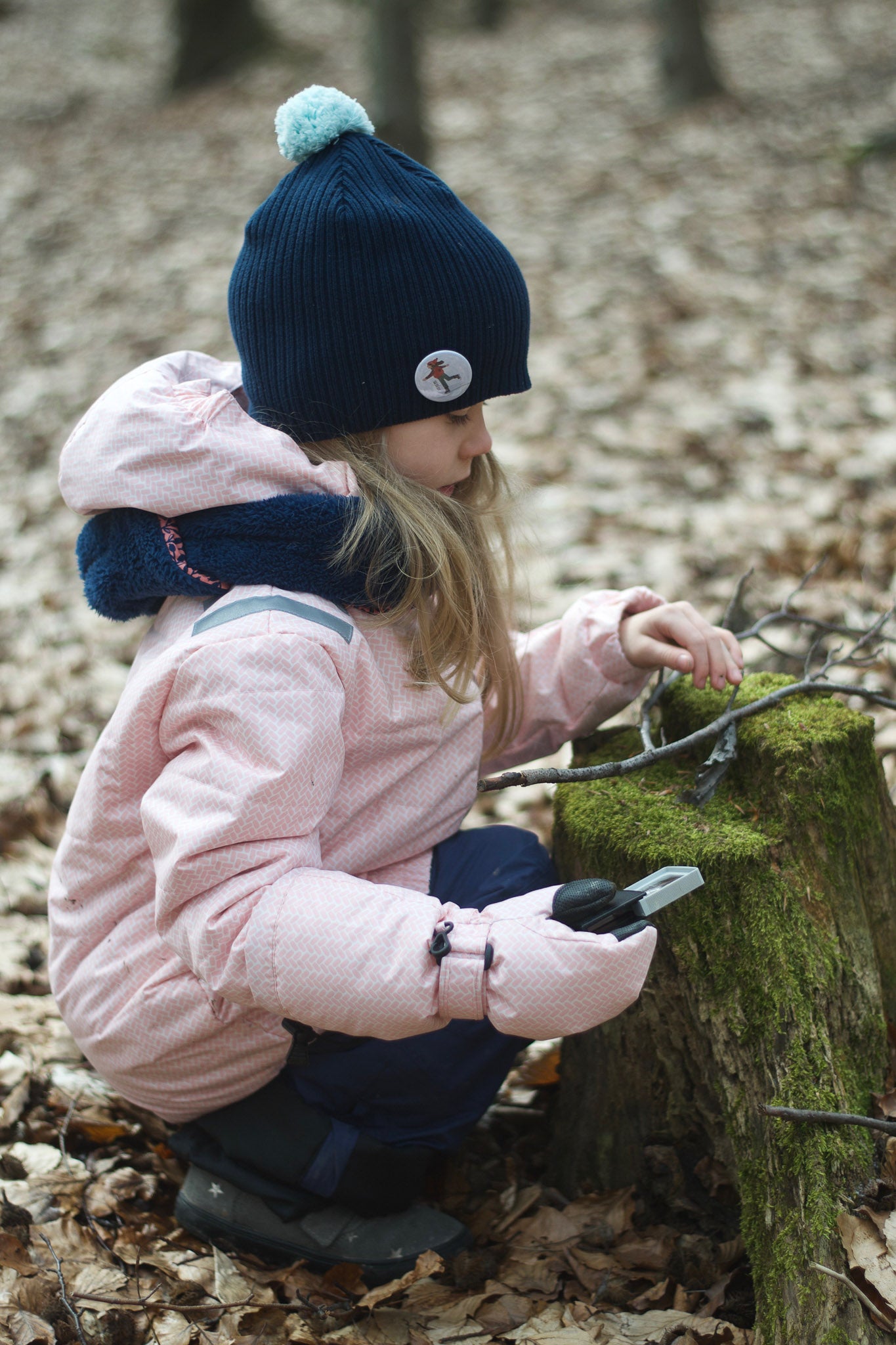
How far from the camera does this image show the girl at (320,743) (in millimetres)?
1479

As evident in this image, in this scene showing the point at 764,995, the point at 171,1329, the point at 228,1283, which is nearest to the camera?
the point at 764,995

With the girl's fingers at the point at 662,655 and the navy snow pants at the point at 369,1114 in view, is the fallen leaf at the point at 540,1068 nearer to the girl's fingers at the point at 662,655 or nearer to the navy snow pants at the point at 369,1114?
the navy snow pants at the point at 369,1114

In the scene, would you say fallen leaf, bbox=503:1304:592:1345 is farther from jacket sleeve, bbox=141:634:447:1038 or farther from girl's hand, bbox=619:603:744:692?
girl's hand, bbox=619:603:744:692

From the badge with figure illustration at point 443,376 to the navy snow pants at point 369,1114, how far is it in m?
0.81

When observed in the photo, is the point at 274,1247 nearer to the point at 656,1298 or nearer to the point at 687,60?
the point at 656,1298

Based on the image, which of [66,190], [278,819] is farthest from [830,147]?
[278,819]

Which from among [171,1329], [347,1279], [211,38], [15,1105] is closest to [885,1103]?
[347,1279]

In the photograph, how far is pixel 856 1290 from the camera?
1382 millimetres

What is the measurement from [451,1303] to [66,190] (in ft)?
30.7

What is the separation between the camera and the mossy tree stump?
151 cm

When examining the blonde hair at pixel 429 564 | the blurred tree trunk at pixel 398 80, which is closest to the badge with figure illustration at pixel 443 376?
the blonde hair at pixel 429 564

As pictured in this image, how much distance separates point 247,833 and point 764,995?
30.7 inches

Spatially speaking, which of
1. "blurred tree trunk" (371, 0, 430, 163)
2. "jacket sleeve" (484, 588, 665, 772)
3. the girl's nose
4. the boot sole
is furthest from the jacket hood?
"blurred tree trunk" (371, 0, 430, 163)

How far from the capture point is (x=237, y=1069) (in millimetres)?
1823
